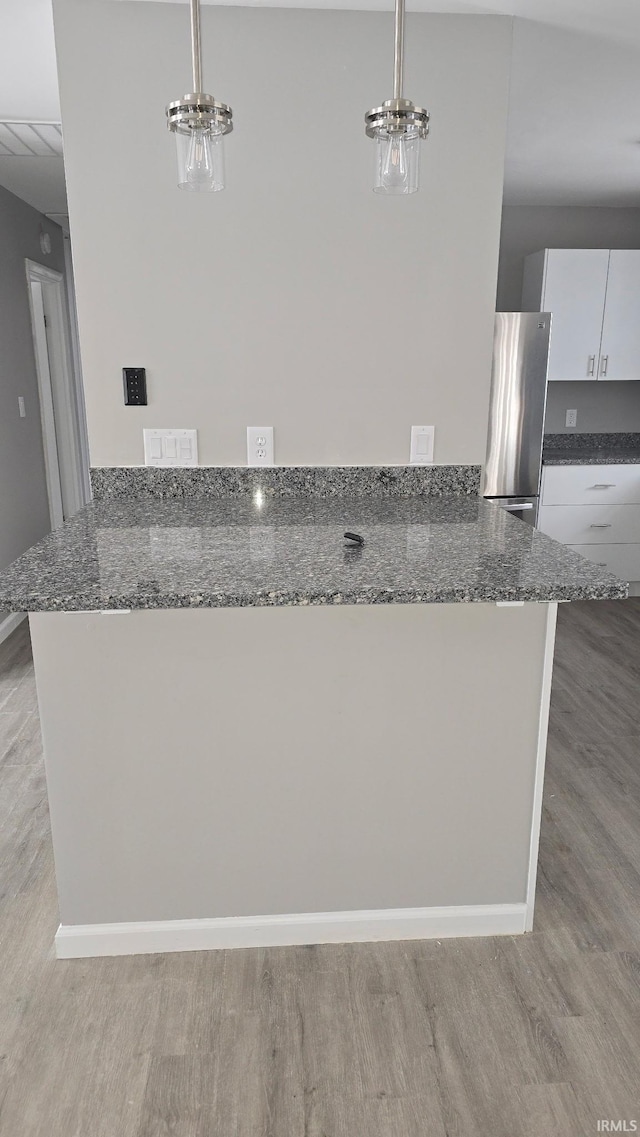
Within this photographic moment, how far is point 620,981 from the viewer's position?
185 centimetres

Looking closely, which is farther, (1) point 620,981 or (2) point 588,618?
(2) point 588,618

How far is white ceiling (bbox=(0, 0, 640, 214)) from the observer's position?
225 cm

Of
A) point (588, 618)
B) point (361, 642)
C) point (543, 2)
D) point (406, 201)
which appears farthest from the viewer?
point (588, 618)

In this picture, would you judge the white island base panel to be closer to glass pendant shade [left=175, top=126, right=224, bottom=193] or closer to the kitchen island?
the kitchen island

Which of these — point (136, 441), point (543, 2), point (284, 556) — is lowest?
point (284, 556)

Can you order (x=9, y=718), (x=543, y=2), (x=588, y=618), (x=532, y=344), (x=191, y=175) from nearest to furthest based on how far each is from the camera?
(x=191, y=175)
(x=543, y=2)
(x=9, y=718)
(x=532, y=344)
(x=588, y=618)

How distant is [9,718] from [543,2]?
121 inches

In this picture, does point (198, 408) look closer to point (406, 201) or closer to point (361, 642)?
point (406, 201)

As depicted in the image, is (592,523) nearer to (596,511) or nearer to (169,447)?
(596,511)

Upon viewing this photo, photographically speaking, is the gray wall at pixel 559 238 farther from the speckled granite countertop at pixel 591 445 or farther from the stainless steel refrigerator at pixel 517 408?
the stainless steel refrigerator at pixel 517 408

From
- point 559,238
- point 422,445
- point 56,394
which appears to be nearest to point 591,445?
point 559,238

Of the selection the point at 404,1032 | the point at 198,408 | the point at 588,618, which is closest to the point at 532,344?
the point at 588,618

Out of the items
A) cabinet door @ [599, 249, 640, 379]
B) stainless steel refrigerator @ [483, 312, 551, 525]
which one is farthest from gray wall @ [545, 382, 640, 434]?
stainless steel refrigerator @ [483, 312, 551, 525]

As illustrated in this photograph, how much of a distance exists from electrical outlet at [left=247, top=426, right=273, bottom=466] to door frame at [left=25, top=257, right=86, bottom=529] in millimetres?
3094
